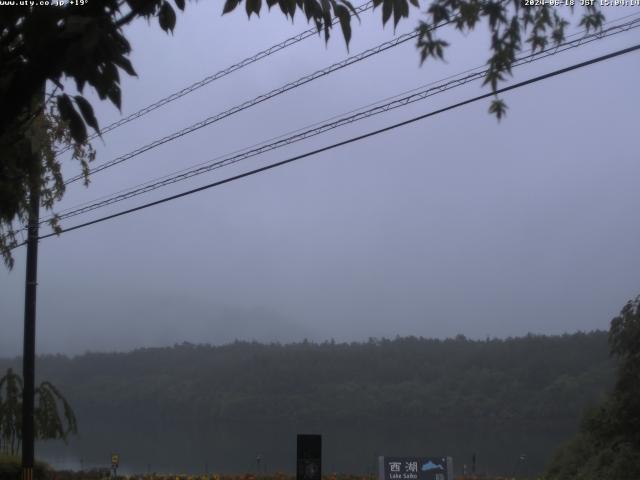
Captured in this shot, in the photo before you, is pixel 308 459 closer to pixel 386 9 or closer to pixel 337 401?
pixel 386 9

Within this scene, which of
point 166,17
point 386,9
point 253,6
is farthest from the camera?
point 253,6

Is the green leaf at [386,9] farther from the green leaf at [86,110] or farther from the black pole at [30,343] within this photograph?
the black pole at [30,343]

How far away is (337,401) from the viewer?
49312 millimetres

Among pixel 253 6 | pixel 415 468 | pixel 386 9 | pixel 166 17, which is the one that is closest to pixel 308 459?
pixel 415 468

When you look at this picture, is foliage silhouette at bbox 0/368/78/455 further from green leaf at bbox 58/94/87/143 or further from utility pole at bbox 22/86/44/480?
green leaf at bbox 58/94/87/143

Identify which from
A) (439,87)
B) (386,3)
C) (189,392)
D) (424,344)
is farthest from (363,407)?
(386,3)

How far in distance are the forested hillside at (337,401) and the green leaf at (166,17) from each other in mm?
18719

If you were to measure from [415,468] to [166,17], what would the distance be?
32.2 ft

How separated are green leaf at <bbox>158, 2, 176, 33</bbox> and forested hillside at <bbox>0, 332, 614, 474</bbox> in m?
18.7

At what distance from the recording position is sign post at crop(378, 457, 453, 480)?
43.3 ft

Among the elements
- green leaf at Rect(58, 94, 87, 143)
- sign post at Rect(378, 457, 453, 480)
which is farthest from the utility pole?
green leaf at Rect(58, 94, 87, 143)

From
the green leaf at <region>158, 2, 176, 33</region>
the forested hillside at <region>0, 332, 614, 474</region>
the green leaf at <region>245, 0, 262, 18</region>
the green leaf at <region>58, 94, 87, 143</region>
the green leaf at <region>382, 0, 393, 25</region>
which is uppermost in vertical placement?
the green leaf at <region>245, 0, 262, 18</region>

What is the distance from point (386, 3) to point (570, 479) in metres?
10.2

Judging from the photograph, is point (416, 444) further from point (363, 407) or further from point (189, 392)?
point (189, 392)
